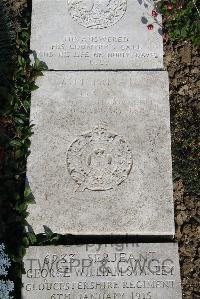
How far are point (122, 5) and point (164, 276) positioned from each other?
288cm

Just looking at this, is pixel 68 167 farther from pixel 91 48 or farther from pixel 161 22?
pixel 161 22

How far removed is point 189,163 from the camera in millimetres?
4527

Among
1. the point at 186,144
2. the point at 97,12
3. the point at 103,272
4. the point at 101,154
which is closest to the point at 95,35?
the point at 97,12

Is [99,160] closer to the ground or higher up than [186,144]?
closer to the ground

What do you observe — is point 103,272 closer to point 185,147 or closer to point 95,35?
point 185,147

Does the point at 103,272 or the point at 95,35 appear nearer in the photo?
the point at 103,272

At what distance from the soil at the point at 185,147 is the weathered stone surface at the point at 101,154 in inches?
12.2

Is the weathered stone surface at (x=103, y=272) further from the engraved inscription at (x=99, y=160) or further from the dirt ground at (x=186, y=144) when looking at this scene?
the engraved inscription at (x=99, y=160)

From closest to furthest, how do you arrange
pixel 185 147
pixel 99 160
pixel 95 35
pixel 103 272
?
pixel 103 272, pixel 99 160, pixel 185 147, pixel 95 35

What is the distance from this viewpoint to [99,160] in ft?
13.9

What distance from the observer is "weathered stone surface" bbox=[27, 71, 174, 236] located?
4.10 meters

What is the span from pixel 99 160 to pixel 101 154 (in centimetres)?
6

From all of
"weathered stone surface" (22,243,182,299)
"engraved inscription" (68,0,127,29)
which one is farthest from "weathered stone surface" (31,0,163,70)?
"weathered stone surface" (22,243,182,299)

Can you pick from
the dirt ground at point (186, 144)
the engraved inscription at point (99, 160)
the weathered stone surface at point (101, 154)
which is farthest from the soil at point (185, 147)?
the engraved inscription at point (99, 160)
